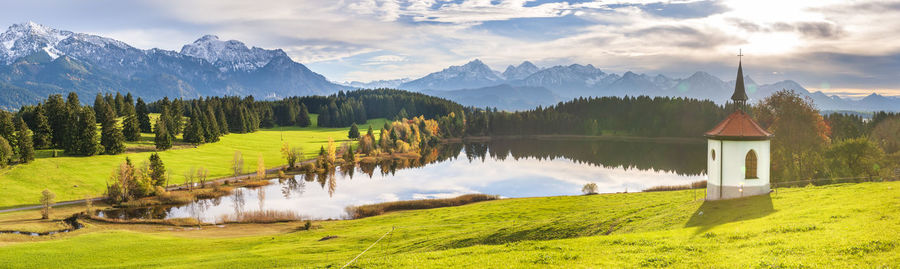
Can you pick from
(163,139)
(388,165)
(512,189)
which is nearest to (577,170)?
(512,189)

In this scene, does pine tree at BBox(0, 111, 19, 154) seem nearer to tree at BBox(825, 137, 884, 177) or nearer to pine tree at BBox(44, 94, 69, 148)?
pine tree at BBox(44, 94, 69, 148)

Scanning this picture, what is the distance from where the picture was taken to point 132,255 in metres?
34.9

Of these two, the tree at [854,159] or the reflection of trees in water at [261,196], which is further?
the reflection of trees in water at [261,196]

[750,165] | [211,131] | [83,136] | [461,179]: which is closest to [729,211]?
[750,165]

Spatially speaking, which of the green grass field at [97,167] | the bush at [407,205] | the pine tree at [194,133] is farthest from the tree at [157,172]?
the pine tree at [194,133]

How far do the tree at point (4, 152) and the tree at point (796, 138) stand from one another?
359 feet

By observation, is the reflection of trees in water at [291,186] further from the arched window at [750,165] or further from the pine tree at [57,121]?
the arched window at [750,165]

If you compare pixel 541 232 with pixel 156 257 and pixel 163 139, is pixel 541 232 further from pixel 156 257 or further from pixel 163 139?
pixel 163 139

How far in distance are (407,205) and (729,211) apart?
44779 millimetres

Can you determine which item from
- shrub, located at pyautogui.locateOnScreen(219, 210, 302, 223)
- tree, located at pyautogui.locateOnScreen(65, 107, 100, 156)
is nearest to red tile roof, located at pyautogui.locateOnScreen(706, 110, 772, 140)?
shrub, located at pyautogui.locateOnScreen(219, 210, 302, 223)

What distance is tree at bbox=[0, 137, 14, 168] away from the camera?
70.5m

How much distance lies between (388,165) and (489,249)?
9869 centimetres

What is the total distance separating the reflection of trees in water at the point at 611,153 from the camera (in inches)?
4280

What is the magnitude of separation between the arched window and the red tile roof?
130cm
